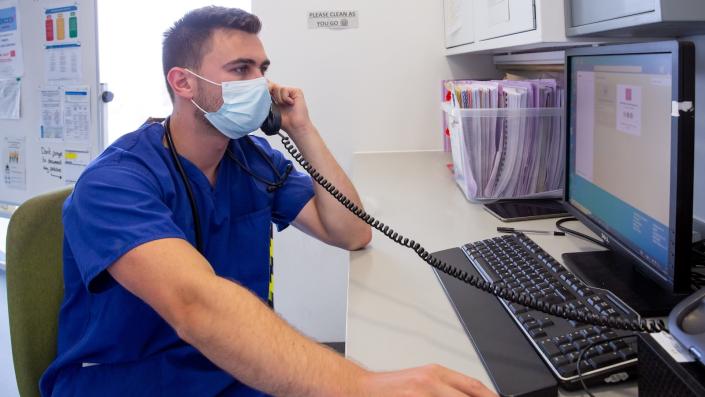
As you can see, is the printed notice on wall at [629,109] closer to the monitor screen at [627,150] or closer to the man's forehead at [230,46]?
the monitor screen at [627,150]

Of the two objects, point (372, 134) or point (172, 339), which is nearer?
point (172, 339)

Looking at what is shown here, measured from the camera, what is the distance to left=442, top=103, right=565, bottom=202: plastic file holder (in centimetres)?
147

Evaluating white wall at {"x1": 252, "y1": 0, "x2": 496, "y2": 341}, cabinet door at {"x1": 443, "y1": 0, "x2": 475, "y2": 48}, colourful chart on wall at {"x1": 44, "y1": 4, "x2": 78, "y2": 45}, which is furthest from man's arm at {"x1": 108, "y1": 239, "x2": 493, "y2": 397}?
colourful chart on wall at {"x1": 44, "y1": 4, "x2": 78, "y2": 45}

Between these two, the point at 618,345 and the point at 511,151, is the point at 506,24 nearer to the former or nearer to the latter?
the point at 511,151

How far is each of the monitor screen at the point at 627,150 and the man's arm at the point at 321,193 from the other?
1.56 ft

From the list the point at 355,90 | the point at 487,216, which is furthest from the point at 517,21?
the point at 355,90

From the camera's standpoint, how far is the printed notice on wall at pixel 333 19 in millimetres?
2236

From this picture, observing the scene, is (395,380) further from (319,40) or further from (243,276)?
(319,40)

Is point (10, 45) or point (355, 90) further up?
point (10, 45)

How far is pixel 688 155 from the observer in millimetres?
699

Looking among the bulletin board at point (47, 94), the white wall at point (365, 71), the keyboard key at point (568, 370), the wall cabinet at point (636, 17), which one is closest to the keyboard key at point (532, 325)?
the keyboard key at point (568, 370)

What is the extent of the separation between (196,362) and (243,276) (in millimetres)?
232

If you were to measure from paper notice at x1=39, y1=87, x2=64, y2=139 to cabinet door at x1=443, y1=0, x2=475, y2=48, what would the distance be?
179 cm

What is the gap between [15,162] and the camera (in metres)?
2.77
